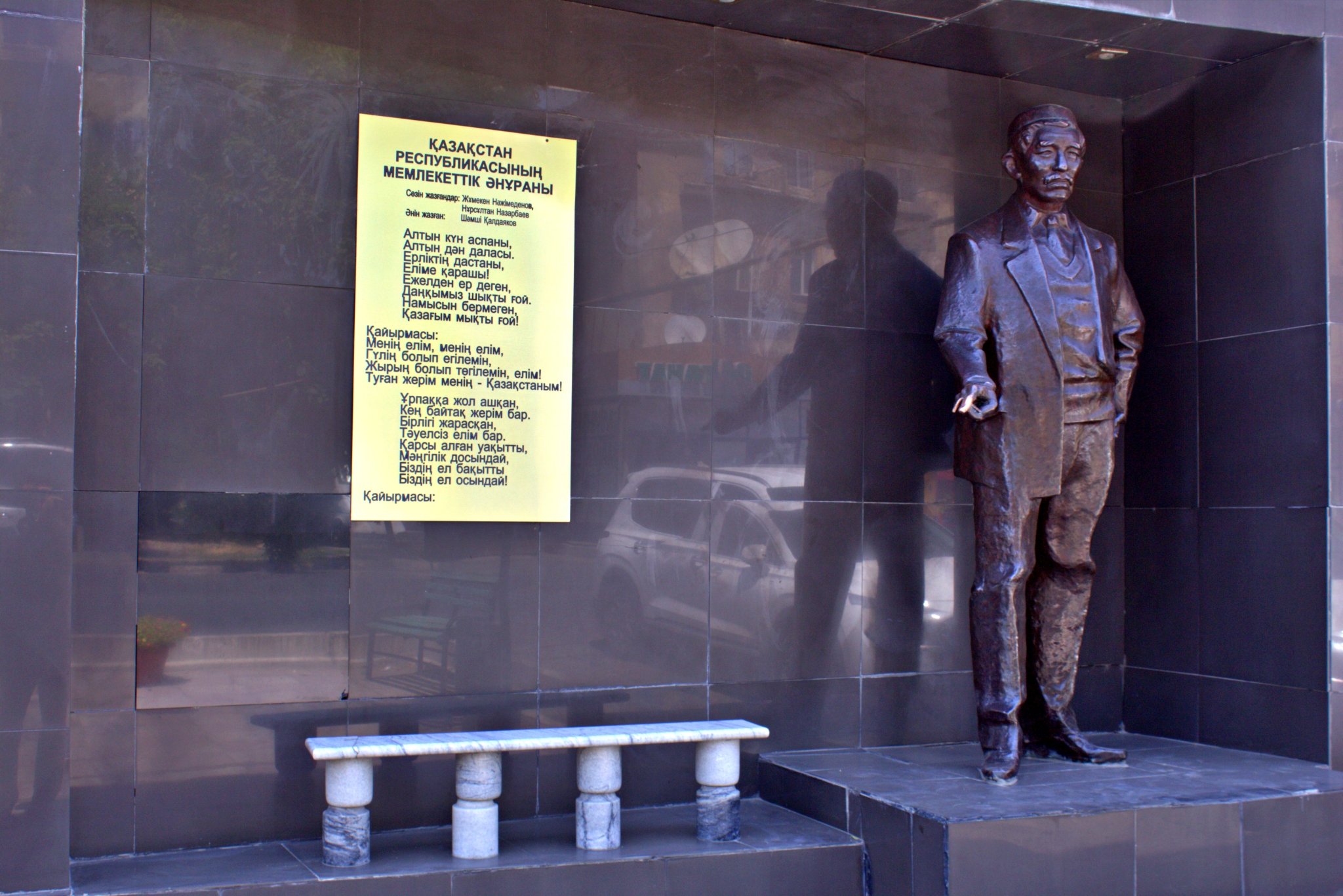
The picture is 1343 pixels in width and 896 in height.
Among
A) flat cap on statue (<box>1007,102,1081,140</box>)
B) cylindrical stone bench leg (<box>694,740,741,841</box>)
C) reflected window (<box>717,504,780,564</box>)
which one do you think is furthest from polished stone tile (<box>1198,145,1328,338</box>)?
cylindrical stone bench leg (<box>694,740,741,841</box>)

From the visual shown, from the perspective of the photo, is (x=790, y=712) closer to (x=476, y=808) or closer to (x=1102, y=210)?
(x=476, y=808)

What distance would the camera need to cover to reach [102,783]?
4.89 metres

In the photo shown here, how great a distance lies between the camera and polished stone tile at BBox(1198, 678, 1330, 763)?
595 cm

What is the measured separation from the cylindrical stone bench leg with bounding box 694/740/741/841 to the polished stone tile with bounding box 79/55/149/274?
3026 mm

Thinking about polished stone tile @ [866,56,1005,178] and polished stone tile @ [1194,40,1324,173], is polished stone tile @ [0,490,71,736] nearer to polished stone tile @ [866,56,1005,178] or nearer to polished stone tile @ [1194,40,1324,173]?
polished stone tile @ [866,56,1005,178]

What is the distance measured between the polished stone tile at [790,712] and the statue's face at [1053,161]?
8.33ft

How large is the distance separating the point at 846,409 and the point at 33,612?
149 inches

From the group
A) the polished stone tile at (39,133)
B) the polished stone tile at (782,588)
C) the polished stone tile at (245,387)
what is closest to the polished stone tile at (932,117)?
the polished stone tile at (782,588)

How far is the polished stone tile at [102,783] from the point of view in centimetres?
487

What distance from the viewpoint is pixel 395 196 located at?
17.9ft

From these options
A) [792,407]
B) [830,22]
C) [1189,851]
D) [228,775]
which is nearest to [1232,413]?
[792,407]

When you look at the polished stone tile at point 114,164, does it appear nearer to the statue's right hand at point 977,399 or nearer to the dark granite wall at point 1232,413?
the statue's right hand at point 977,399

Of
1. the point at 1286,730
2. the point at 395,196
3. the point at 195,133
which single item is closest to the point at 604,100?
the point at 395,196

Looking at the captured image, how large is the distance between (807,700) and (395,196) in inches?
121
